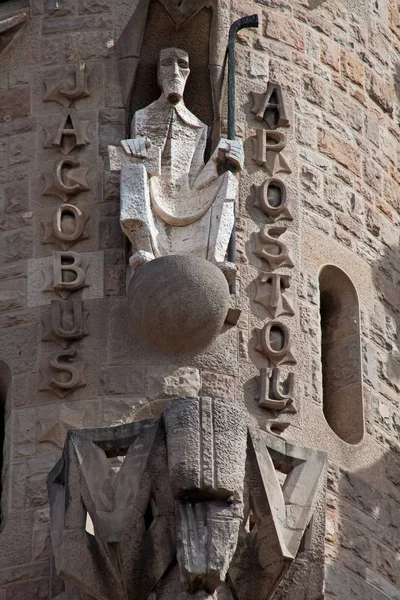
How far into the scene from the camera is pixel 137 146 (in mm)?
21812

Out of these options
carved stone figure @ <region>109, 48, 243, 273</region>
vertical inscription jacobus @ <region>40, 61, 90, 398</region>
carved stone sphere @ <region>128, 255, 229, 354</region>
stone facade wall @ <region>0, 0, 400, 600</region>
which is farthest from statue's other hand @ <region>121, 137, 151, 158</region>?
carved stone sphere @ <region>128, 255, 229, 354</region>

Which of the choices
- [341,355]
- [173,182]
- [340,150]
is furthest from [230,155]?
[341,355]

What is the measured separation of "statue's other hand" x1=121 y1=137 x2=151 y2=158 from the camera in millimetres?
21781

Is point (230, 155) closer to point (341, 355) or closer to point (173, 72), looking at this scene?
point (173, 72)

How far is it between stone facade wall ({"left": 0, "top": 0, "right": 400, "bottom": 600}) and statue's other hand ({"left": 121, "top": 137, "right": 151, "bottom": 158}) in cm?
28

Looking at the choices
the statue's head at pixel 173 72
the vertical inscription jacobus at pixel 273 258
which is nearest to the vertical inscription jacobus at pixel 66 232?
the statue's head at pixel 173 72

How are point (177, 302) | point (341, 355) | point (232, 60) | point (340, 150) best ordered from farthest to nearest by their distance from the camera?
point (340, 150) → point (232, 60) → point (341, 355) → point (177, 302)

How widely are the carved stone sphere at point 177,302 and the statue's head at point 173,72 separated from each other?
175 cm

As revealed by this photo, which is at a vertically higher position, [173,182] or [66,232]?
[173,182]

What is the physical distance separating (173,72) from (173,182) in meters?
1.02

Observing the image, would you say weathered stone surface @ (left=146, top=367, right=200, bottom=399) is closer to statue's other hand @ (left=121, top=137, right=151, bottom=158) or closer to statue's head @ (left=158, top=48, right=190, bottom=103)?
statue's other hand @ (left=121, top=137, right=151, bottom=158)

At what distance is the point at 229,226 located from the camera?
21.5m

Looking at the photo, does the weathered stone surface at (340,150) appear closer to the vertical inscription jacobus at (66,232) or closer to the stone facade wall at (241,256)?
the stone facade wall at (241,256)

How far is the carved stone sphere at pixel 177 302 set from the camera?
68.5 ft
